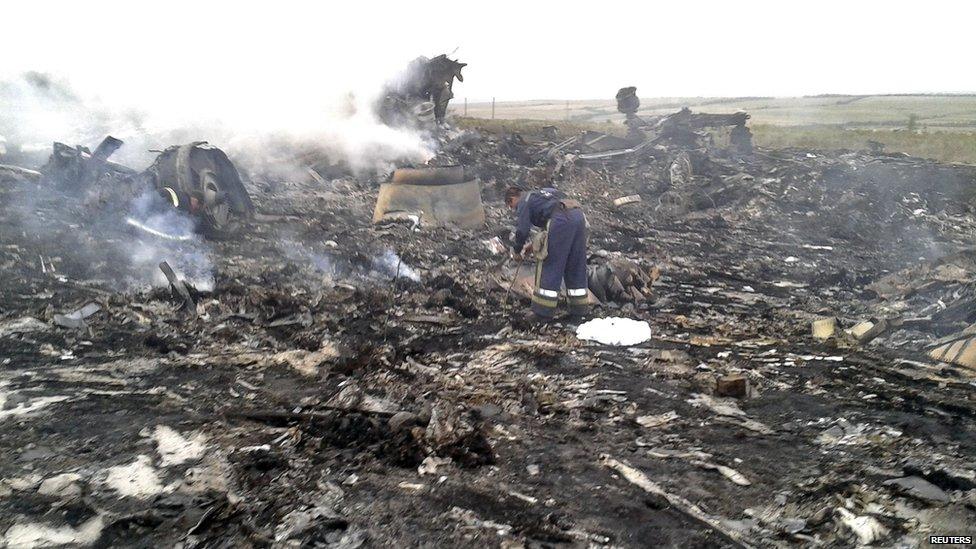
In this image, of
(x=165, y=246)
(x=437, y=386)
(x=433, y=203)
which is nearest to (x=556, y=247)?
(x=437, y=386)

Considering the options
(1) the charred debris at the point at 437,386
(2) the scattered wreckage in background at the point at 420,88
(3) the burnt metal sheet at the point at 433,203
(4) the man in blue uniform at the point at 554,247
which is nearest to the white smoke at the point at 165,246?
(1) the charred debris at the point at 437,386

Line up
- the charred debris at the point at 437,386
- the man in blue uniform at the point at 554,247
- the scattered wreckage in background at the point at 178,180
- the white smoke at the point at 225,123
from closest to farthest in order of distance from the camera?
the charred debris at the point at 437,386 → the man in blue uniform at the point at 554,247 → the scattered wreckage in background at the point at 178,180 → the white smoke at the point at 225,123

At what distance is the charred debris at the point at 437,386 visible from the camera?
101 inches

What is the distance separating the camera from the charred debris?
2570mm

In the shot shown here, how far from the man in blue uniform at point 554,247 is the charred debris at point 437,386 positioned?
0.31m

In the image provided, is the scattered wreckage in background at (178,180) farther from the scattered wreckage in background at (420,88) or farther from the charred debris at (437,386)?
the scattered wreckage in background at (420,88)

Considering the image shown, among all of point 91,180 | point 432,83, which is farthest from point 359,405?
point 432,83

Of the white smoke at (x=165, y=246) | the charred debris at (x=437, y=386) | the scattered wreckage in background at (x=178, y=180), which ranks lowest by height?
the charred debris at (x=437, y=386)

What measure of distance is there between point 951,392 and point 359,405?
13.0ft

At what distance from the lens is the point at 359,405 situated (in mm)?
3551

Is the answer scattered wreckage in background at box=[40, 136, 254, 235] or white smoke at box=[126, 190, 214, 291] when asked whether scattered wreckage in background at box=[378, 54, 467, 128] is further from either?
white smoke at box=[126, 190, 214, 291]

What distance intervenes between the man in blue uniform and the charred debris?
315 millimetres

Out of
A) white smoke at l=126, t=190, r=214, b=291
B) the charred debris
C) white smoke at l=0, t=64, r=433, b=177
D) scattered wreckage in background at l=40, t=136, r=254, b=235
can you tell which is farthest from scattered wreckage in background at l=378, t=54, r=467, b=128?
white smoke at l=126, t=190, r=214, b=291

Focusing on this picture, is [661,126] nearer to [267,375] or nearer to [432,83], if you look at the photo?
[432,83]
